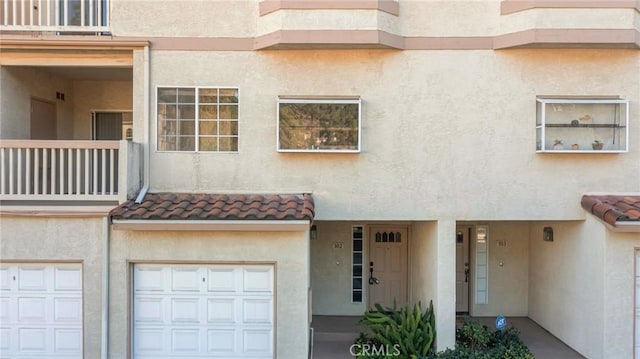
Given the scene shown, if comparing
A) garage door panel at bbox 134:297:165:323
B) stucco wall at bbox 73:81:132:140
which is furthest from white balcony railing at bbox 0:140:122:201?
stucco wall at bbox 73:81:132:140

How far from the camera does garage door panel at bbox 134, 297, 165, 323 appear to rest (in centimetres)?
877

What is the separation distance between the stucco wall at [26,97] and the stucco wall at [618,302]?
1285 cm

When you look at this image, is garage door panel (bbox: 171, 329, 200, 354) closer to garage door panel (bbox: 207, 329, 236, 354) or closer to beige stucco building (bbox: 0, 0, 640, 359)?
beige stucco building (bbox: 0, 0, 640, 359)

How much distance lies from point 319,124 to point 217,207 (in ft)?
9.09

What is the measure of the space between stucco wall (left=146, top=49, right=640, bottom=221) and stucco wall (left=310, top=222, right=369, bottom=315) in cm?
257

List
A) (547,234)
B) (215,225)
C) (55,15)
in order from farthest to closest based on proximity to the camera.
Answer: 1. (547,234)
2. (55,15)
3. (215,225)

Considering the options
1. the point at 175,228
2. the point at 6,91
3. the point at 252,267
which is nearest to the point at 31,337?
the point at 175,228

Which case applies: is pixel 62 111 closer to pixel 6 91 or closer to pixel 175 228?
pixel 6 91

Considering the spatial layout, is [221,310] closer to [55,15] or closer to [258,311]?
[258,311]

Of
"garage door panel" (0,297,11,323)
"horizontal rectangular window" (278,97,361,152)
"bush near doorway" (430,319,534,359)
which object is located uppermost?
"horizontal rectangular window" (278,97,361,152)

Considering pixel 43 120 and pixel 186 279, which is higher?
pixel 43 120

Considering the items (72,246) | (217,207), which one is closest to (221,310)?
(217,207)

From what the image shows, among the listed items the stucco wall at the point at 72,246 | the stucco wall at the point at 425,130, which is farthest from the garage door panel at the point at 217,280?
the stucco wall at the point at 72,246

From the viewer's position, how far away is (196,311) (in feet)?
28.8
